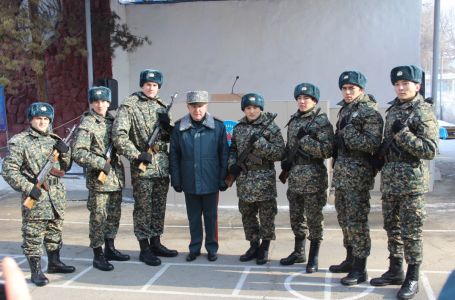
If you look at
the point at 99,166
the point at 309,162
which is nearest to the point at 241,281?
the point at 309,162

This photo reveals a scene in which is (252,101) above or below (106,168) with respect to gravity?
above

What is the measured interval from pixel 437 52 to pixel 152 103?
710 centimetres

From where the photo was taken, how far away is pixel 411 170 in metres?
4.36

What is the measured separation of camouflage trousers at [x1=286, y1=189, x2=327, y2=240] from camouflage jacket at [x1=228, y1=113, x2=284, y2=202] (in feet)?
0.90

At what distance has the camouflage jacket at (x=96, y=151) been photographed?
5074 millimetres

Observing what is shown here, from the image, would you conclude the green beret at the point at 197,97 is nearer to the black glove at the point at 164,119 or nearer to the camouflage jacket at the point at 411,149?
the black glove at the point at 164,119

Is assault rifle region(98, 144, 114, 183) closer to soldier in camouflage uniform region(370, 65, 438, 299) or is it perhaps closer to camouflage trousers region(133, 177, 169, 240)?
camouflage trousers region(133, 177, 169, 240)

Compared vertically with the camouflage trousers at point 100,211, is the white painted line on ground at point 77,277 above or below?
below

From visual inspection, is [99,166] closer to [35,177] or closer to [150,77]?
[35,177]

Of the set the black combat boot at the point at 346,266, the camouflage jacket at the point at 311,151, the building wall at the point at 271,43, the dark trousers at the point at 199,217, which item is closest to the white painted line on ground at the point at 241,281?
the dark trousers at the point at 199,217

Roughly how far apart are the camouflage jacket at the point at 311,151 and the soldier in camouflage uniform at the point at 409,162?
60cm

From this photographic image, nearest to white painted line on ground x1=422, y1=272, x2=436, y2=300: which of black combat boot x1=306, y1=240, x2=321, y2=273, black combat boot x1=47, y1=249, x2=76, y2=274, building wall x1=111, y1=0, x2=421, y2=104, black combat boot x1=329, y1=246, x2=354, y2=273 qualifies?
black combat boot x1=329, y1=246, x2=354, y2=273

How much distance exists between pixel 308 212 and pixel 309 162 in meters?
0.52

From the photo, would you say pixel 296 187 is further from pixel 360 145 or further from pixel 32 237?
pixel 32 237
